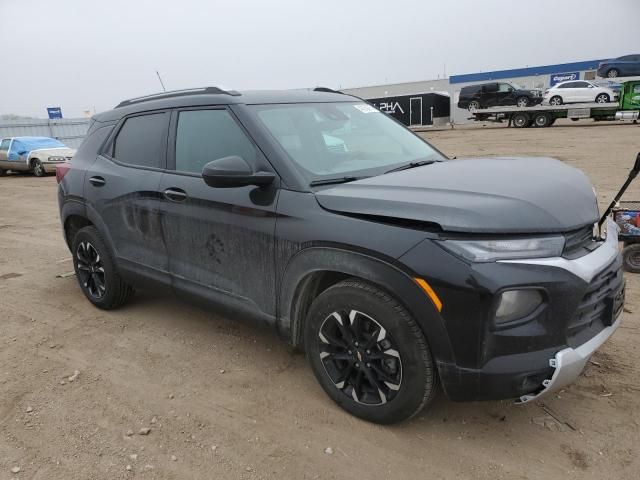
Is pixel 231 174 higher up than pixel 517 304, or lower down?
higher up

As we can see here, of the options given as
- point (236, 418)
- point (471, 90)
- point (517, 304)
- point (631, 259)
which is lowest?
point (236, 418)

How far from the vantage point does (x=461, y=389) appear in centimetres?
232

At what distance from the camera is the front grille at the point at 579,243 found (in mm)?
2320

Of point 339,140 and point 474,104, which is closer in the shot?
point 339,140

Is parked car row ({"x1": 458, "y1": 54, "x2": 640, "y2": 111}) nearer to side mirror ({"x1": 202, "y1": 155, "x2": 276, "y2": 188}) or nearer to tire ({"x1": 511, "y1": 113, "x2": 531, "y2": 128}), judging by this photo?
tire ({"x1": 511, "y1": 113, "x2": 531, "y2": 128})

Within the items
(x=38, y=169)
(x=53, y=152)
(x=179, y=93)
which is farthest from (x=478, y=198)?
(x=38, y=169)

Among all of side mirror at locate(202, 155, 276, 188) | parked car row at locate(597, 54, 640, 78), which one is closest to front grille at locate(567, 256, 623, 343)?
side mirror at locate(202, 155, 276, 188)

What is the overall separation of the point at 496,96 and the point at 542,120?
449cm

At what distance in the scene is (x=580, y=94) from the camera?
85.7ft

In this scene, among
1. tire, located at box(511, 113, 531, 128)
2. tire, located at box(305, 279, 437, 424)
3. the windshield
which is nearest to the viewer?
tire, located at box(305, 279, 437, 424)

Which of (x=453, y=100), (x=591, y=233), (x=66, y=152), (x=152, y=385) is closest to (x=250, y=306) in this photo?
(x=152, y=385)

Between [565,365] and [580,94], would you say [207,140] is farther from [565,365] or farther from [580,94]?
[580,94]

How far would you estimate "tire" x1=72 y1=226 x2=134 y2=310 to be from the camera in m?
4.29

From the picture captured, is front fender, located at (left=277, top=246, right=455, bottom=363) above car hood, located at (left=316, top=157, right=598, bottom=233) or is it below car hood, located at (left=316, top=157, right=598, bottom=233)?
below
